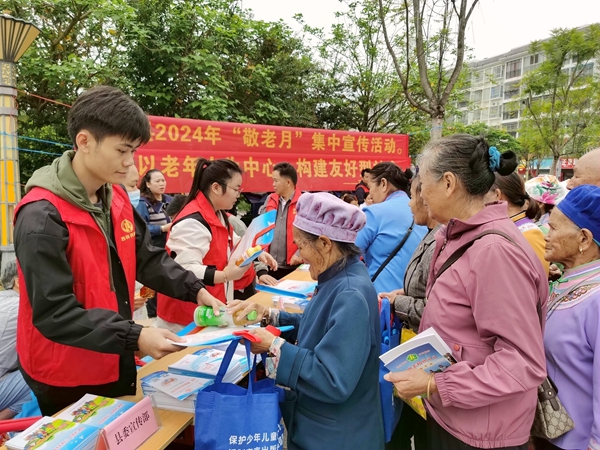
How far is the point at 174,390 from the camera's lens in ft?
5.30

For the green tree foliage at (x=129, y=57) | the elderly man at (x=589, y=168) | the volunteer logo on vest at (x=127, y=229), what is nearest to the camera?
the volunteer logo on vest at (x=127, y=229)

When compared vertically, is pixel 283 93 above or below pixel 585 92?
below

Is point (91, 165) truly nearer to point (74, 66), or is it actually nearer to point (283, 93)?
point (74, 66)

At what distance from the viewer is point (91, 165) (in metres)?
1.46

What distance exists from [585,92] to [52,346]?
17.9 metres

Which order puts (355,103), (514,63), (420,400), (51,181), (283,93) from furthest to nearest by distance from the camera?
(514,63), (355,103), (283,93), (420,400), (51,181)

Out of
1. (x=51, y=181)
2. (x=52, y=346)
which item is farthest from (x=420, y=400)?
(x=51, y=181)

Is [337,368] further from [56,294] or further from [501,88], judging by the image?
[501,88]

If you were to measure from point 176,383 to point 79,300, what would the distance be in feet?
1.72

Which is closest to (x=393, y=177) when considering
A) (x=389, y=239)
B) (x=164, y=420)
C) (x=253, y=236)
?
(x=389, y=239)

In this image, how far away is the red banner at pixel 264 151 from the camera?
5426 mm

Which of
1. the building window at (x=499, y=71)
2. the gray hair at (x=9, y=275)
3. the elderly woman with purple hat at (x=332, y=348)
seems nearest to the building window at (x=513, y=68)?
the building window at (x=499, y=71)

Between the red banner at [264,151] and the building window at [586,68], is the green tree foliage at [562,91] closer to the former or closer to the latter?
the building window at [586,68]

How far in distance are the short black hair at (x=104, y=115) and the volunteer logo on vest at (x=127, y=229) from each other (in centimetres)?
38
